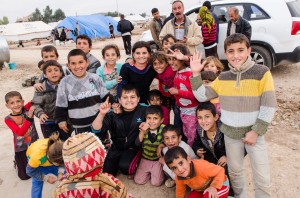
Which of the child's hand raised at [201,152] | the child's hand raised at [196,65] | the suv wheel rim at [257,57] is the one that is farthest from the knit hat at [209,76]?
the suv wheel rim at [257,57]

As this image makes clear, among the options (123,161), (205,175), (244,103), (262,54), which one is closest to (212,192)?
(205,175)

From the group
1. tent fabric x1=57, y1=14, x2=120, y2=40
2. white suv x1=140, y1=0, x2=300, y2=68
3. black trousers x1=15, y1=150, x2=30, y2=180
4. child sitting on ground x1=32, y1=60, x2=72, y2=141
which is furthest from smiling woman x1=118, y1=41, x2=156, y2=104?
tent fabric x1=57, y1=14, x2=120, y2=40

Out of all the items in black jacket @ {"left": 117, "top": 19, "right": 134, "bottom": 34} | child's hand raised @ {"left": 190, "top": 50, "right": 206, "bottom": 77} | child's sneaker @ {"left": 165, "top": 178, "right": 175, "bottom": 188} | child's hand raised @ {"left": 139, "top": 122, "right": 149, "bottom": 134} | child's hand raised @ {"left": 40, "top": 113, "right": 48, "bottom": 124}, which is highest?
black jacket @ {"left": 117, "top": 19, "right": 134, "bottom": 34}

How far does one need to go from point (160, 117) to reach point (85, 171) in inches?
67.6

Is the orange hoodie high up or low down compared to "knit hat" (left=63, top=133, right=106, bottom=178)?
down

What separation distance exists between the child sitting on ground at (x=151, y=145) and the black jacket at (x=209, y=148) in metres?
0.45

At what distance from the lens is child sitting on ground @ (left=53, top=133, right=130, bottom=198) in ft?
5.13

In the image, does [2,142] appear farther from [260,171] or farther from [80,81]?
[260,171]

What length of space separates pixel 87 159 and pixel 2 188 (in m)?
2.47

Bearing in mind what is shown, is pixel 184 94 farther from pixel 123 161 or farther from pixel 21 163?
pixel 21 163

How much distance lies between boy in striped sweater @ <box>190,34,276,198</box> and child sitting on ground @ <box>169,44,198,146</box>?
66cm

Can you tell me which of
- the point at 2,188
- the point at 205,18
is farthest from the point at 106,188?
the point at 205,18

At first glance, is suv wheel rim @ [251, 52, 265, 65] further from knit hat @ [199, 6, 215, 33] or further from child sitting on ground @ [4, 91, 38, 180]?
child sitting on ground @ [4, 91, 38, 180]

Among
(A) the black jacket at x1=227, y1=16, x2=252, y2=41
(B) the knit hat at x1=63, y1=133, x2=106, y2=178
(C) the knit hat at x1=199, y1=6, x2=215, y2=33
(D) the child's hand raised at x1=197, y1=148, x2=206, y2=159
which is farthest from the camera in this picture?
(C) the knit hat at x1=199, y1=6, x2=215, y2=33
